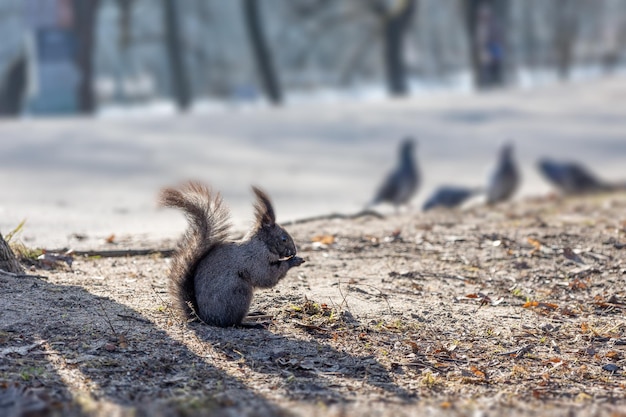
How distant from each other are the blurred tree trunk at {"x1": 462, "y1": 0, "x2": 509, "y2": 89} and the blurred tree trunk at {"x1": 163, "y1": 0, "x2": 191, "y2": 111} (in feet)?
28.8

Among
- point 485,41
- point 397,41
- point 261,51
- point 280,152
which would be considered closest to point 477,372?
point 280,152

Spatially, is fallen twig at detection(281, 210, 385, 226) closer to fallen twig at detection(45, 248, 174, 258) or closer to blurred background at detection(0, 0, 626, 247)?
blurred background at detection(0, 0, 626, 247)

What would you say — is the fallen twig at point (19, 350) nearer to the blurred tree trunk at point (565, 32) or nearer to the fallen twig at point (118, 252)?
the fallen twig at point (118, 252)

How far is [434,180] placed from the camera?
14.6 m

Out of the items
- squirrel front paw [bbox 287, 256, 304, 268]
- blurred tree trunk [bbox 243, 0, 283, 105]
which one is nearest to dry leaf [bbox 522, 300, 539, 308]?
squirrel front paw [bbox 287, 256, 304, 268]

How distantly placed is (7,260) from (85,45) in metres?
18.7

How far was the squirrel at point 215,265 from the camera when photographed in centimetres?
489

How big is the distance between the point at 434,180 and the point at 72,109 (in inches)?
490

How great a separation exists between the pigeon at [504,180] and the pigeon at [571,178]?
2.21ft

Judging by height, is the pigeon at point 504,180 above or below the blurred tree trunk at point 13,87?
below

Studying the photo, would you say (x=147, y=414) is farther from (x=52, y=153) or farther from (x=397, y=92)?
(x=397, y=92)

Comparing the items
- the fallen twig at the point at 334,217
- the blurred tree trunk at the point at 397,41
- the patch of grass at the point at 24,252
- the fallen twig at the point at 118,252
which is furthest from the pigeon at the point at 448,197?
the blurred tree trunk at the point at 397,41

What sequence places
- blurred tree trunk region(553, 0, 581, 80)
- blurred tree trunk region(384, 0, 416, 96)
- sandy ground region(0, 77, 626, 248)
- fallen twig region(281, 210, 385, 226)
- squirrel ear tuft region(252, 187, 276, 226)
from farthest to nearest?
blurred tree trunk region(553, 0, 581, 80), blurred tree trunk region(384, 0, 416, 96), sandy ground region(0, 77, 626, 248), fallen twig region(281, 210, 385, 226), squirrel ear tuft region(252, 187, 276, 226)

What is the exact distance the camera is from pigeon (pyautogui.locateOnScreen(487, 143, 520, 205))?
12.0 meters
